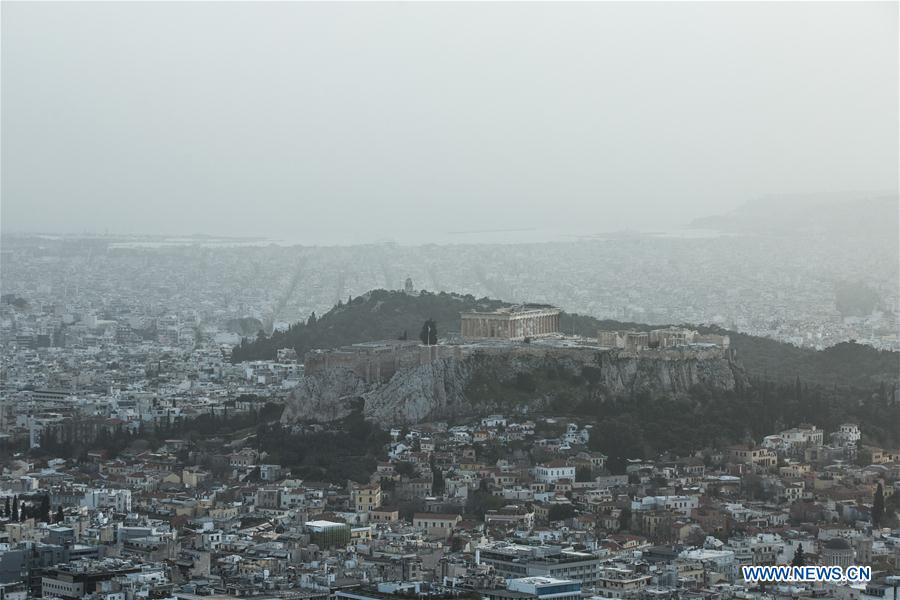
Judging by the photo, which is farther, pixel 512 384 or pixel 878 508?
pixel 512 384

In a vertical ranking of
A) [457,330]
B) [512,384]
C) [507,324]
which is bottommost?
[512,384]

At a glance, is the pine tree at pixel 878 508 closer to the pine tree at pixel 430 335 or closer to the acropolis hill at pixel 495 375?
the acropolis hill at pixel 495 375

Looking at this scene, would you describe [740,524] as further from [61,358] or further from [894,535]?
[61,358]

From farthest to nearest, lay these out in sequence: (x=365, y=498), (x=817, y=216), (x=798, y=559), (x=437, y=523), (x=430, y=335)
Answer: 1. (x=817, y=216)
2. (x=430, y=335)
3. (x=365, y=498)
4. (x=437, y=523)
5. (x=798, y=559)

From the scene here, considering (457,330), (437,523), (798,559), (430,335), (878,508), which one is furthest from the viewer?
(457,330)

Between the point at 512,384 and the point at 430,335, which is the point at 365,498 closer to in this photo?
the point at 512,384

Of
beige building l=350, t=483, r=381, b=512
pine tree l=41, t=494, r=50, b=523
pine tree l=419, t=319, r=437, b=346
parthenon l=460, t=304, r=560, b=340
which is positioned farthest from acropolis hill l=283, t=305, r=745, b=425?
pine tree l=41, t=494, r=50, b=523

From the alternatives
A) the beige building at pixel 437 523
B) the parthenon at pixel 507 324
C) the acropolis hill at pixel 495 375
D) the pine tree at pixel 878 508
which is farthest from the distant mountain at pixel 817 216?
the beige building at pixel 437 523

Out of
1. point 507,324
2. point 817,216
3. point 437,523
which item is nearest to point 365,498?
point 437,523

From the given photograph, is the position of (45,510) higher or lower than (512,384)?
lower
